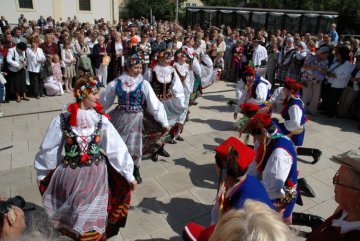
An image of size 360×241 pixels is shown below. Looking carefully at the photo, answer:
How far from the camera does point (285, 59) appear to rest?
10.2m

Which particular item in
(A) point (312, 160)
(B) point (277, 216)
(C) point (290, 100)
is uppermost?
(B) point (277, 216)

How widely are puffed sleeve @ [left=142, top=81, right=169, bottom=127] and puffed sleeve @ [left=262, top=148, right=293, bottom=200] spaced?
6.18 feet

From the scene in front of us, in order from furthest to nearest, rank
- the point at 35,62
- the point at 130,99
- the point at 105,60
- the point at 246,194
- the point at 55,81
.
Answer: the point at 105,60 < the point at 55,81 < the point at 35,62 < the point at 130,99 < the point at 246,194

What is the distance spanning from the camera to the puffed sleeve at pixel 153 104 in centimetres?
440

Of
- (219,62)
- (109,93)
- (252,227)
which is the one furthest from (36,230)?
(219,62)

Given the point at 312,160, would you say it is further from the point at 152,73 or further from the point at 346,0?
the point at 346,0

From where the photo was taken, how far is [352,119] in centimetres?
857

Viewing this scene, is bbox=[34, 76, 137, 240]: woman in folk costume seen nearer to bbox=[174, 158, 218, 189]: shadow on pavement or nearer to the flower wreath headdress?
the flower wreath headdress

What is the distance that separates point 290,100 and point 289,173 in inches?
77.7

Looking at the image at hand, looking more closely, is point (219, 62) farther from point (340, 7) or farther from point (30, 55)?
point (340, 7)

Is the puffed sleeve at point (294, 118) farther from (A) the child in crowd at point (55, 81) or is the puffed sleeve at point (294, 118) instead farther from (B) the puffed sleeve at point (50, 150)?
(A) the child in crowd at point (55, 81)

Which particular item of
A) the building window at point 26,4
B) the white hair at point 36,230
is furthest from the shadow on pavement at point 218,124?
the building window at point 26,4

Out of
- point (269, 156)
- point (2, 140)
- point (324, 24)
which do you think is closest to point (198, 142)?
point (269, 156)

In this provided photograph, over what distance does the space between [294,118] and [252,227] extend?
3868 millimetres
